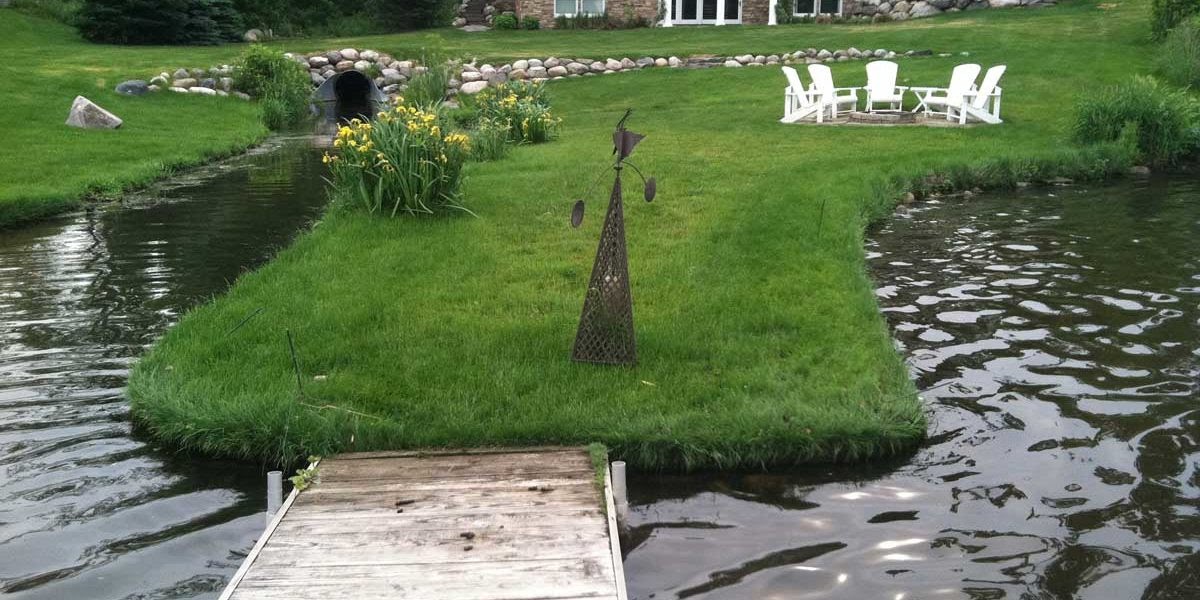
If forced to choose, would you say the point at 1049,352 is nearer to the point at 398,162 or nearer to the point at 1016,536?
the point at 1016,536

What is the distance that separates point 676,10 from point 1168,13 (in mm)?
16218

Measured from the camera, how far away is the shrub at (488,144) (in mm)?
13633

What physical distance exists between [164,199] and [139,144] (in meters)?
3.54

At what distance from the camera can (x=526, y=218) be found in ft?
31.8

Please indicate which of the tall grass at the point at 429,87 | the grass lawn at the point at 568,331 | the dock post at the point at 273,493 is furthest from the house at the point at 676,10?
the dock post at the point at 273,493

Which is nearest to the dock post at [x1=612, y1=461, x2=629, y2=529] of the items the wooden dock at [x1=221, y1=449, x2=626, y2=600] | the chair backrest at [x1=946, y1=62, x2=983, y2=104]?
the wooden dock at [x1=221, y1=449, x2=626, y2=600]

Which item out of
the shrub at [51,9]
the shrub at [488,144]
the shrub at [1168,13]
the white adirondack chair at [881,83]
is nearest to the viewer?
the shrub at [488,144]

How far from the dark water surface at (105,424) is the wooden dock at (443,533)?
1.54 ft

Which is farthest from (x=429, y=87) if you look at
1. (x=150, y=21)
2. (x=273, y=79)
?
(x=150, y=21)

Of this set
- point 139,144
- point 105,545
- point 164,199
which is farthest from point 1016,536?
point 139,144

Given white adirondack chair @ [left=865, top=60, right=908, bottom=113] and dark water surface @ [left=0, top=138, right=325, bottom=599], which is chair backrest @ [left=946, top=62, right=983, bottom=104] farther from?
dark water surface @ [left=0, top=138, right=325, bottom=599]

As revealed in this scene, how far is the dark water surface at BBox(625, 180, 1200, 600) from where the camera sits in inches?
161

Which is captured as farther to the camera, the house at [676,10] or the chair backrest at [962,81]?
the house at [676,10]

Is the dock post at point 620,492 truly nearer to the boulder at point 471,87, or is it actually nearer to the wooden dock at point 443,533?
the wooden dock at point 443,533
